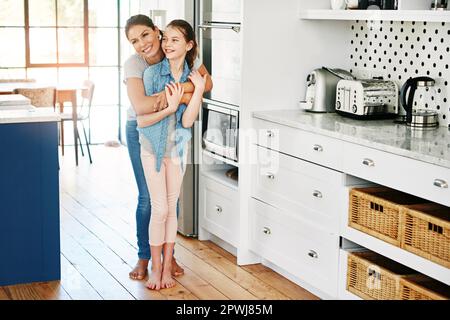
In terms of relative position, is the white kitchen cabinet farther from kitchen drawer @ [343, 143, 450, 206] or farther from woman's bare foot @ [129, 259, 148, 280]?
woman's bare foot @ [129, 259, 148, 280]

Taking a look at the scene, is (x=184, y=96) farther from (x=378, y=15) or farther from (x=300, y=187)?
(x=378, y=15)

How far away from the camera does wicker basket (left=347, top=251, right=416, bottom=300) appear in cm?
327

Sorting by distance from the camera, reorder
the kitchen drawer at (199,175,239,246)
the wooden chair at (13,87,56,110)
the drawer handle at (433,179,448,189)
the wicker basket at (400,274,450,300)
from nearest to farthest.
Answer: the drawer handle at (433,179,448,189)
the wicker basket at (400,274,450,300)
the kitchen drawer at (199,175,239,246)
the wooden chair at (13,87,56,110)

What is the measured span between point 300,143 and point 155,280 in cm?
102

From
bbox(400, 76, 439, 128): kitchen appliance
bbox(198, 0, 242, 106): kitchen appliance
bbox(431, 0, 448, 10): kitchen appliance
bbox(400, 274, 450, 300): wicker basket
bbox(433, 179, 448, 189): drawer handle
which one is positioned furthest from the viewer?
bbox(198, 0, 242, 106): kitchen appliance

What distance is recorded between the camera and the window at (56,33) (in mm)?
8320

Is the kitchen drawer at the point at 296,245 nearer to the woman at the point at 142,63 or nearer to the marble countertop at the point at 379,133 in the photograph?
the marble countertop at the point at 379,133

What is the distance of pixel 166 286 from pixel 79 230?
1.29 m

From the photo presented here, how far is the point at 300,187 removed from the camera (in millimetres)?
3871

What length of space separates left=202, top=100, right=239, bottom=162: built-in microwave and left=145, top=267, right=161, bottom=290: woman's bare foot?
80 centimetres

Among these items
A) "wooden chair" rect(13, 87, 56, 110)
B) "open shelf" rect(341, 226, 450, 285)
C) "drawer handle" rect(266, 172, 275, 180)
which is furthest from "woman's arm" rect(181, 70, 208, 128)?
"wooden chair" rect(13, 87, 56, 110)

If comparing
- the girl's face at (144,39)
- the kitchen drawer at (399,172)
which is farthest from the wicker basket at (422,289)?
the girl's face at (144,39)

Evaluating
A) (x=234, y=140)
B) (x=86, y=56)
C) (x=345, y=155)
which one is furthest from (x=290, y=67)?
(x=86, y=56)

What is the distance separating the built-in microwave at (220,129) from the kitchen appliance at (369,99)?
61 cm
